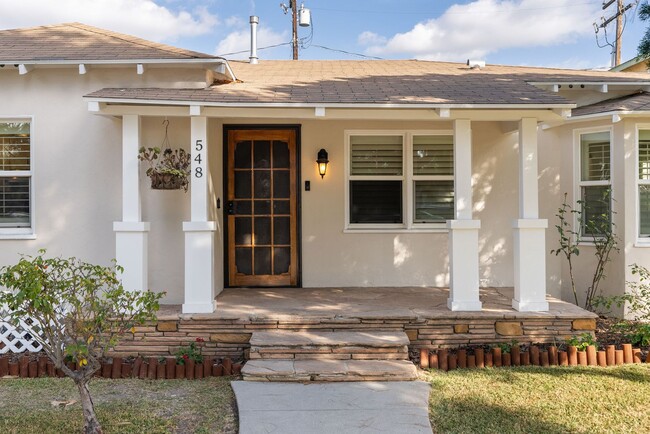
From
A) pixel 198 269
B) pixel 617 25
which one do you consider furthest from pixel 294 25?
pixel 198 269

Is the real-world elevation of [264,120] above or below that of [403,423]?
above

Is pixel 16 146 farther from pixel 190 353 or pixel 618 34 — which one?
pixel 618 34

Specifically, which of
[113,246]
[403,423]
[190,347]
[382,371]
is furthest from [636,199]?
[113,246]

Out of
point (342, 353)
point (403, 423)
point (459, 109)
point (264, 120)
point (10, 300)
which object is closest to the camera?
point (10, 300)

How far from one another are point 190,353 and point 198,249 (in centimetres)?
118

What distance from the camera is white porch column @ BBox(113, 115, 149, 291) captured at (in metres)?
6.32

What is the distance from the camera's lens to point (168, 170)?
6387 millimetres

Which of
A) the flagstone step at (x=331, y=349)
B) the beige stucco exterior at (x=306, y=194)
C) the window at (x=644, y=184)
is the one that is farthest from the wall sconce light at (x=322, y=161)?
the window at (x=644, y=184)

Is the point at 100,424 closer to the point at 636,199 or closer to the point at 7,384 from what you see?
the point at 7,384

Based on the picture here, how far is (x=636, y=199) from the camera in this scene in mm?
7547

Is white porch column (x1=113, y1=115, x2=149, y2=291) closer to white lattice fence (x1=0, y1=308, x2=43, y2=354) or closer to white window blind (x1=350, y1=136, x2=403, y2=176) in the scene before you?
white lattice fence (x1=0, y1=308, x2=43, y2=354)

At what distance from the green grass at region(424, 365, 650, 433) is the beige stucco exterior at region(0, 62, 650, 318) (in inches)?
105

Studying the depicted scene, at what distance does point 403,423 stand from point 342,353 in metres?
1.45

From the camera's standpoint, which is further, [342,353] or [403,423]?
[342,353]
